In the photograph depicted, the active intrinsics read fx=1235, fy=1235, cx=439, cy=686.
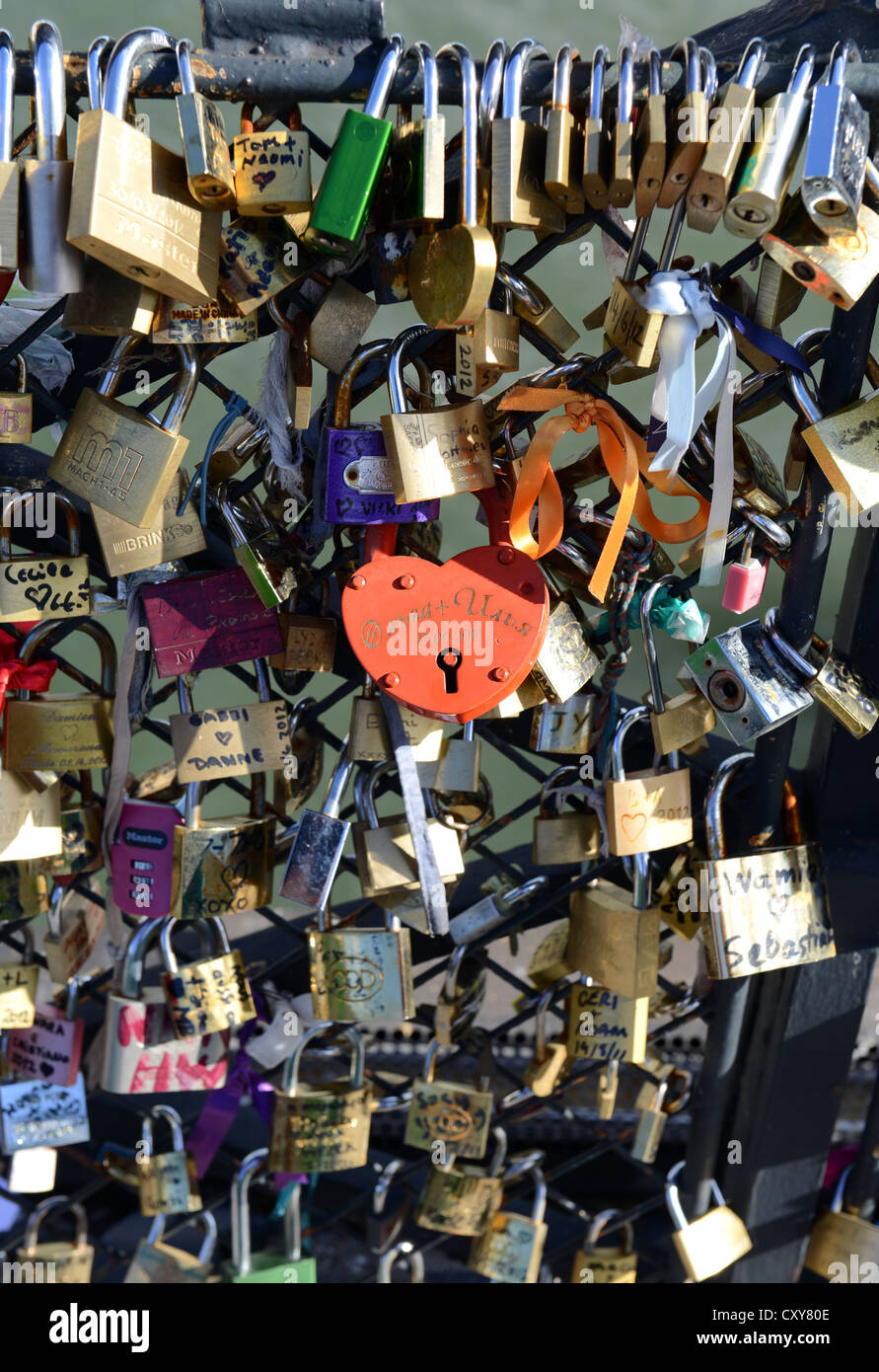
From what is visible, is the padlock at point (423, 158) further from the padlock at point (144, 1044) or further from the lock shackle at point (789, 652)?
the padlock at point (144, 1044)

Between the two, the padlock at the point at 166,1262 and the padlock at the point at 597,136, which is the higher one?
the padlock at the point at 597,136

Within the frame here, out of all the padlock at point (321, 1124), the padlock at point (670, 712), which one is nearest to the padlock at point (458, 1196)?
the padlock at point (321, 1124)

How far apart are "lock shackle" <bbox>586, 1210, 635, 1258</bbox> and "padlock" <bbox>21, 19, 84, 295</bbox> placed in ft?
4.16

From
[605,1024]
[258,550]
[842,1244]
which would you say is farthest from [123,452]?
[842,1244]

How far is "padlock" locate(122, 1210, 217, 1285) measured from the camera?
1.53m

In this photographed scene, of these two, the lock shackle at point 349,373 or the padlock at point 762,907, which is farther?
the padlock at point 762,907

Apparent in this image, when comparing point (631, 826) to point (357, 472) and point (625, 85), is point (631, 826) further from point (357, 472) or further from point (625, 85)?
point (625, 85)

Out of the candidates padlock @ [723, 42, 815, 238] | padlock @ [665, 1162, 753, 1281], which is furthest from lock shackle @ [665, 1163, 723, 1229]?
padlock @ [723, 42, 815, 238]

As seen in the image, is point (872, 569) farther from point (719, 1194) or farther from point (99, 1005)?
point (99, 1005)

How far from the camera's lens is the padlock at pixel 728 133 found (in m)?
0.92

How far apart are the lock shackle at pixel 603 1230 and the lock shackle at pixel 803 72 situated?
4.22ft

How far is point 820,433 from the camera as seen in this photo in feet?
3.41

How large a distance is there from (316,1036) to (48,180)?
0.97m
